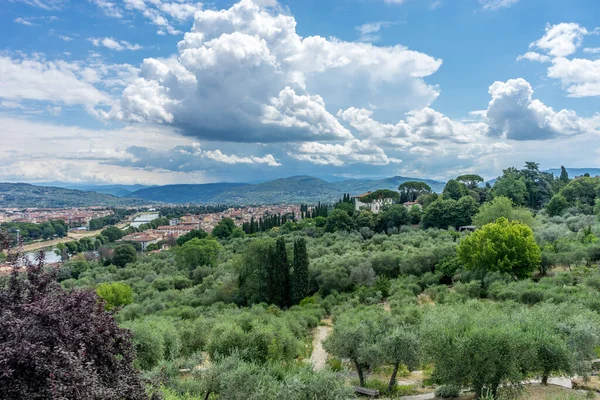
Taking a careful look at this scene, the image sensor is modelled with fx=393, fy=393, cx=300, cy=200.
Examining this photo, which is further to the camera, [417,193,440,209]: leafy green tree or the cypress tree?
the cypress tree

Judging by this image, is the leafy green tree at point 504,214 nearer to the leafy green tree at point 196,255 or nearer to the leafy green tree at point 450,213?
the leafy green tree at point 450,213

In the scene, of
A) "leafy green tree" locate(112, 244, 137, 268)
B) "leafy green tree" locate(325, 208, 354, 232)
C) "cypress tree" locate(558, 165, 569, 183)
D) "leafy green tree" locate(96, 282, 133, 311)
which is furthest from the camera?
"cypress tree" locate(558, 165, 569, 183)

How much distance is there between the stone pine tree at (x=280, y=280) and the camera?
34.7 meters

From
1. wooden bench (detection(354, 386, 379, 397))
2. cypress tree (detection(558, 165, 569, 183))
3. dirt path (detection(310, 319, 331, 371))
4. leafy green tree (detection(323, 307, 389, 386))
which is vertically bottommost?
dirt path (detection(310, 319, 331, 371))

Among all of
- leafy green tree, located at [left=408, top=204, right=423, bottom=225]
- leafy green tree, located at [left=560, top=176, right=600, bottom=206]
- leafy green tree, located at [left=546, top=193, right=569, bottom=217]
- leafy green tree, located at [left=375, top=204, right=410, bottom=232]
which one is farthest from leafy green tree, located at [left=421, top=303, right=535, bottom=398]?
leafy green tree, located at [left=560, top=176, right=600, bottom=206]

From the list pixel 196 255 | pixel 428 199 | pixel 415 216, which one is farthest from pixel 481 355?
pixel 428 199

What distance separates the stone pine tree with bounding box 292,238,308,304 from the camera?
3456 centimetres

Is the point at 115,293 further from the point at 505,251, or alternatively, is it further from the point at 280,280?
the point at 505,251

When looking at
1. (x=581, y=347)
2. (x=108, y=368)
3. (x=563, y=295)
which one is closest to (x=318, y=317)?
(x=563, y=295)

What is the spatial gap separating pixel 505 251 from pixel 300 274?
16388mm

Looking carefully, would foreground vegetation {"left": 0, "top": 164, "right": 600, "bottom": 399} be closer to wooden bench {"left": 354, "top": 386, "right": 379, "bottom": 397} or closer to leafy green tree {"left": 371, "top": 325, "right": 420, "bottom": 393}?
leafy green tree {"left": 371, "top": 325, "right": 420, "bottom": 393}

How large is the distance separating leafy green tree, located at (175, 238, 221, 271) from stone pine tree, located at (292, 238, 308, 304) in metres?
18.7

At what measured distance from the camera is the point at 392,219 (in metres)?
63.1

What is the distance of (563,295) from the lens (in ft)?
69.1
